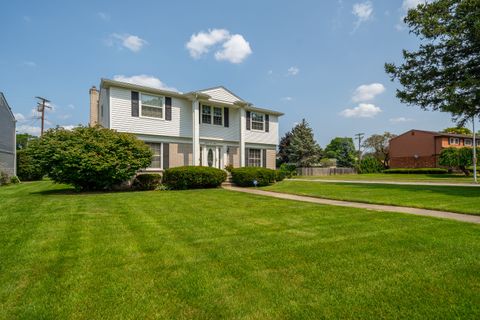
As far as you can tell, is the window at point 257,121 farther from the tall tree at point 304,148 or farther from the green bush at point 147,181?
the tall tree at point 304,148

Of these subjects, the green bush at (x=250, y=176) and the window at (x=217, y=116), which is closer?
the green bush at (x=250, y=176)

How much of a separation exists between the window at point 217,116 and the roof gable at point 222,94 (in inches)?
32.1

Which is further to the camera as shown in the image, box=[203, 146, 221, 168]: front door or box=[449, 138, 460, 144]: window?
box=[449, 138, 460, 144]: window

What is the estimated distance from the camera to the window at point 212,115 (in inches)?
639

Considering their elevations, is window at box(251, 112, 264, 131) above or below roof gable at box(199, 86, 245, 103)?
below

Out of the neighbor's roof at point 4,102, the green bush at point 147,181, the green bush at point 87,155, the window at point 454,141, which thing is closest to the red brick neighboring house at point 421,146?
the window at point 454,141

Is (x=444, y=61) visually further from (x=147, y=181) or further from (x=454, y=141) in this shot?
(x=454, y=141)

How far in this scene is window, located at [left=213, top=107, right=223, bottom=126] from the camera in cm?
1662

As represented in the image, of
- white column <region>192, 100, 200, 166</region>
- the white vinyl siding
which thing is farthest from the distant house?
white column <region>192, 100, 200, 166</region>

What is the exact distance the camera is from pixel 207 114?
16.3 meters

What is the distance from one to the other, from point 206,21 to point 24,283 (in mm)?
14331

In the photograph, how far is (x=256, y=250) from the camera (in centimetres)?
398

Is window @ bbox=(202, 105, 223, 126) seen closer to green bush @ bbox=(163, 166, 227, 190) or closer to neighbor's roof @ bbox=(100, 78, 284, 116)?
neighbor's roof @ bbox=(100, 78, 284, 116)

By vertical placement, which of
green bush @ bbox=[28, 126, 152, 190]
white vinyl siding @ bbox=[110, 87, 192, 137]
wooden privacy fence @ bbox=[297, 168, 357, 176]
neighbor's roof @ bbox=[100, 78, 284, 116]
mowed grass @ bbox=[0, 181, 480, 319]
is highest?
neighbor's roof @ bbox=[100, 78, 284, 116]
